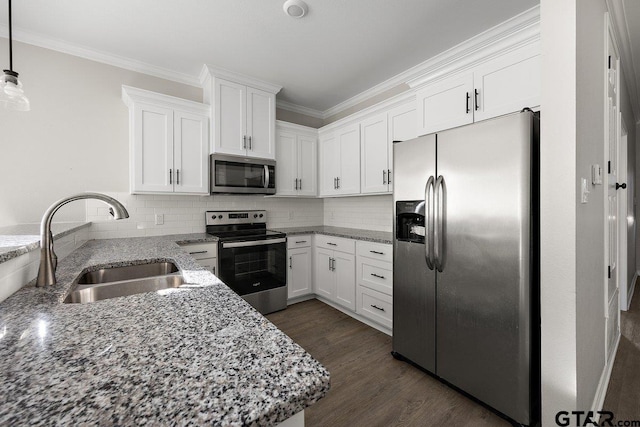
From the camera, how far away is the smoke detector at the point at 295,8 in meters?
1.98

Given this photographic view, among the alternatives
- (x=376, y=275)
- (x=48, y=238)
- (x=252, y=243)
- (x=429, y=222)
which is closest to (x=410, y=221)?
(x=429, y=222)

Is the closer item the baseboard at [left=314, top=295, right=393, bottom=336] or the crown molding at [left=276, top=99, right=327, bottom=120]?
the baseboard at [left=314, top=295, right=393, bottom=336]

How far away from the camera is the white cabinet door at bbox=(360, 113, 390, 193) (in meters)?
2.92

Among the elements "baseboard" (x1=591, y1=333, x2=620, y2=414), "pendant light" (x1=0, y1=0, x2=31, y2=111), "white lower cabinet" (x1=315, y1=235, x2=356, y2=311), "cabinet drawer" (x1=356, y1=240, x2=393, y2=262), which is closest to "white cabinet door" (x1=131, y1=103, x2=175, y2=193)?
"pendant light" (x1=0, y1=0, x2=31, y2=111)

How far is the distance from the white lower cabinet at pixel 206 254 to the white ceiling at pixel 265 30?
6.11 feet

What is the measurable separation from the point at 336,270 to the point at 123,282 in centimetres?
218

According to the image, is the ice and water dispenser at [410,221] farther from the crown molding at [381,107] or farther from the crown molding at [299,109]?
the crown molding at [299,109]

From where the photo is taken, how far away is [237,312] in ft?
2.74

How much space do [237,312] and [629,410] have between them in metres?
2.39

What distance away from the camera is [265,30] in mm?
2301

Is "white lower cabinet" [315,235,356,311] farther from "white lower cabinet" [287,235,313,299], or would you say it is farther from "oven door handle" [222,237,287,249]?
"oven door handle" [222,237,287,249]

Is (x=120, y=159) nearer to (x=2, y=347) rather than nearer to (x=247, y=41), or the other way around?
(x=247, y=41)

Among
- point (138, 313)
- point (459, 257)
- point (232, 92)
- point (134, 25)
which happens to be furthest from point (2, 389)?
point (232, 92)

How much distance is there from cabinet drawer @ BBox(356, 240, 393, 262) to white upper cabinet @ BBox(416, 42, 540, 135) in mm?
1075
